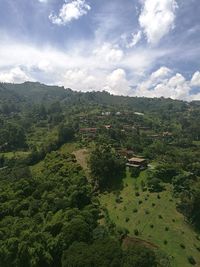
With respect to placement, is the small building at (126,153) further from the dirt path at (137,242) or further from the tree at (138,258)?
the tree at (138,258)

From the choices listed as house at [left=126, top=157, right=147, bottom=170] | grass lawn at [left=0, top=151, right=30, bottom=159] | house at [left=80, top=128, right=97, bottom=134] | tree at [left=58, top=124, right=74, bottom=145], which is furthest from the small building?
grass lawn at [left=0, top=151, right=30, bottom=159]

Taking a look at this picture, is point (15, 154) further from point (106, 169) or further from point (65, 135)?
point (106, 169)

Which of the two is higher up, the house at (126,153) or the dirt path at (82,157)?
the house at (126,153)

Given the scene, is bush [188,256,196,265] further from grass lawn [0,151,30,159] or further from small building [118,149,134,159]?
grass lawn [0,151,30,159]

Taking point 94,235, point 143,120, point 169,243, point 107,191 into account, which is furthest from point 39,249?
point 143,120

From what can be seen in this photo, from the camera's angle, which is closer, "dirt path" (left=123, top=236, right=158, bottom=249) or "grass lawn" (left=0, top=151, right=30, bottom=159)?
"dirt path" (left=123, top=236, right=158, bottom=249)

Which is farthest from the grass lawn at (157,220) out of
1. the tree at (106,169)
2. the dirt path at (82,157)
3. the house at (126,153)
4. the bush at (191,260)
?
the house at (126,153)

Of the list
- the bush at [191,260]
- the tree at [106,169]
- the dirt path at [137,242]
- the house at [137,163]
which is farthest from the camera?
the house at [137,163]

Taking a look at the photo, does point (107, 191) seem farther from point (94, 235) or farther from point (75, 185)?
point (94, 235)
